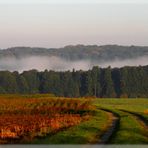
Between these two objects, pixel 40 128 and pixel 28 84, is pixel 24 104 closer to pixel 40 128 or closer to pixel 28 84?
pixel 40 128

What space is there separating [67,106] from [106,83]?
95.8 m

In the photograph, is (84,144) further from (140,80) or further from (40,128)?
(140,80)

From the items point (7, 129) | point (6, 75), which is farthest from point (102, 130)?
point (6, 75)

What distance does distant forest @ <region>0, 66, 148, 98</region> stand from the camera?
180 meters

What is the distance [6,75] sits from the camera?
191875mm

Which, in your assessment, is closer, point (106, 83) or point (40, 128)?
point (40, 128)

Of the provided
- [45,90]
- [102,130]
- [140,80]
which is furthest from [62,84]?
[102,130]

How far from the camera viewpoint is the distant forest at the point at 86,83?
180m

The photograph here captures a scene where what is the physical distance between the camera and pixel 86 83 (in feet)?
615

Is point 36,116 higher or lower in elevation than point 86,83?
higher

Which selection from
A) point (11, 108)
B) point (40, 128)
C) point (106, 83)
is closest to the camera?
point (40, 128)

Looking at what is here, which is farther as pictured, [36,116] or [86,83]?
[86,83]

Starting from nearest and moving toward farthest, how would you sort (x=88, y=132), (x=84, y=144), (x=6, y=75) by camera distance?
1. (x=84, y=144)
2. (x=88, y=132)
3. (x=6, y=75)

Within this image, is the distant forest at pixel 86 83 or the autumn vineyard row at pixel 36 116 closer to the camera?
the autumn vineyard row at pixel 36 116
